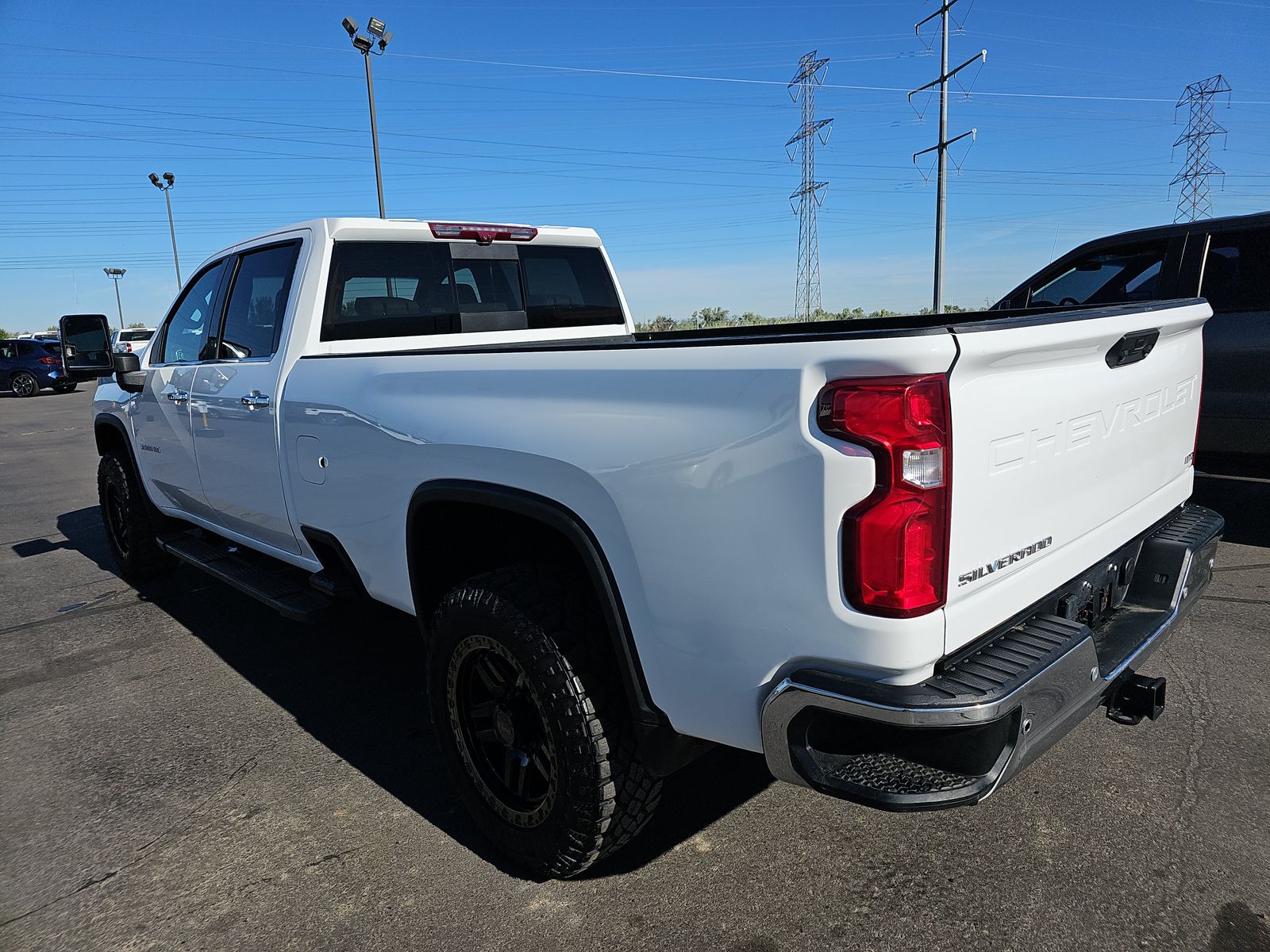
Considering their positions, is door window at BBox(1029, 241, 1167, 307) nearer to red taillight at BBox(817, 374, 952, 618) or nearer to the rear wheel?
red taillight at BBox(817, 374, 952, 618)

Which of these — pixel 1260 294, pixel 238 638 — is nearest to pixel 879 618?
pixel 238 638

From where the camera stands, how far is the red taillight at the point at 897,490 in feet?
5.45

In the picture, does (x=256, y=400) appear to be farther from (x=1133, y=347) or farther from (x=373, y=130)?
(x=373, y=130)

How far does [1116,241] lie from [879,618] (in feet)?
18.2

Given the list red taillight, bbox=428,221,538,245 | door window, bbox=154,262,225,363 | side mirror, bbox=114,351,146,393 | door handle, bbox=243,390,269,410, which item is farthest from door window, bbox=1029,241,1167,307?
side mirror, bbox=114,351,146,393

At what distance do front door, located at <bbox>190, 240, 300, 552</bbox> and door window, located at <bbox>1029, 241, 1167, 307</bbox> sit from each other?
4.79m

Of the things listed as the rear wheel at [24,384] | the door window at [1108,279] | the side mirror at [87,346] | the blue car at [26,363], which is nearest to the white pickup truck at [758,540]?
the side mirror at [87,346]

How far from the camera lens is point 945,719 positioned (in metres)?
1.66

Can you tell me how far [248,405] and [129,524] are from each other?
2441 millimetres

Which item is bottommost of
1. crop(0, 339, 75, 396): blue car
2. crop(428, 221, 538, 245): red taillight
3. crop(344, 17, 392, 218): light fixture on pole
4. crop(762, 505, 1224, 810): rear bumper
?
crop(762, 505, 1224, 810): rear bumper

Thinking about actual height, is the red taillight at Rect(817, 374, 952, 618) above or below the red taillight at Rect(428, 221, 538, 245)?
below

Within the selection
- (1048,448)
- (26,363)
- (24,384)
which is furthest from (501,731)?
(24,384)

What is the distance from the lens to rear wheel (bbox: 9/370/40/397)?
26781 millimetres

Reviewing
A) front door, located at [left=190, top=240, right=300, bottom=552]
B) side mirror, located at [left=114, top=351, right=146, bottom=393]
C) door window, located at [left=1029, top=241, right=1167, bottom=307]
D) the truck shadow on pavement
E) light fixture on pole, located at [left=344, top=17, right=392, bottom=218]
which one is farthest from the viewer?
light fixture on pole, located at [left=344, top=17, right=392, bottom=218]
